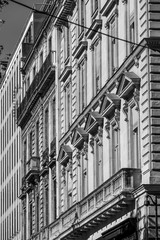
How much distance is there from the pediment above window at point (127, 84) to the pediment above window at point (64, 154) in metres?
12.8

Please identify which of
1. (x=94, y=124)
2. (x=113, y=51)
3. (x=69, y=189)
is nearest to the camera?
(x=113, y=51)

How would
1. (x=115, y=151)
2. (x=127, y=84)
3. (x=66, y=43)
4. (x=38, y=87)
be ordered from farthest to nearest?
(x=38, y=87)
(x=66, y=43)
(x=115, y=151)
(x=127, y=84)

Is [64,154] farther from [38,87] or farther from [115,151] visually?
[115,151]

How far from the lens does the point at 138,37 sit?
145 ft

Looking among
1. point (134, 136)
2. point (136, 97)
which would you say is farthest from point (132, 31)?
point (134, 136)

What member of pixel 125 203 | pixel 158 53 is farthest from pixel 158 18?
pixel 125 203

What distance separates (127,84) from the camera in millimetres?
45594

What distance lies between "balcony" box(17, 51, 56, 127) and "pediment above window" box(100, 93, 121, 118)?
1645 cm

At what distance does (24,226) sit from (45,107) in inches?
436

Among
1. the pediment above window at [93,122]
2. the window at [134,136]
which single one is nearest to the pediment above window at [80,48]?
the pediment above window at [93,122]

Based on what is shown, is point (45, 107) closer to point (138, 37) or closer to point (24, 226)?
point (24, 226)

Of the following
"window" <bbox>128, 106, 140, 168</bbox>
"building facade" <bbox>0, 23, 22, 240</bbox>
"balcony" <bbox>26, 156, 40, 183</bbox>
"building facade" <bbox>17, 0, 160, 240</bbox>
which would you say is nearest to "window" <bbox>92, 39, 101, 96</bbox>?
"building facade" <bbox>17, 0, 160, 240</bbox>

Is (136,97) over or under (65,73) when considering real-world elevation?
under

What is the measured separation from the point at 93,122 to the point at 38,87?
19.7m
